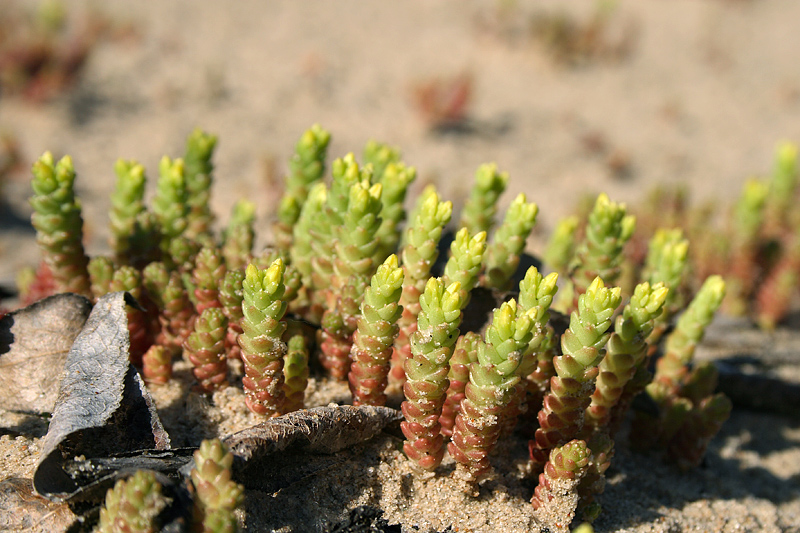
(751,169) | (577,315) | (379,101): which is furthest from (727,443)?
(379,101)

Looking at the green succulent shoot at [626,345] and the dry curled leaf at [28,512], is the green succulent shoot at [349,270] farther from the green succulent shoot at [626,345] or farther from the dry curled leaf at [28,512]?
the dry curled leaf at [28,512]

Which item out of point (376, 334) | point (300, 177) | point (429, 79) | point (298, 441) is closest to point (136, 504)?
point (298, 441)

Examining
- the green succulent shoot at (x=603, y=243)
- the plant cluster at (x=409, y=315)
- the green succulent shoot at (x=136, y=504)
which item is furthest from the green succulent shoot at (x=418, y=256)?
the green succulent shoot at (x=136, y=504)

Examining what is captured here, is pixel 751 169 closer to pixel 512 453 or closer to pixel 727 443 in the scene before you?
pixel 727 443

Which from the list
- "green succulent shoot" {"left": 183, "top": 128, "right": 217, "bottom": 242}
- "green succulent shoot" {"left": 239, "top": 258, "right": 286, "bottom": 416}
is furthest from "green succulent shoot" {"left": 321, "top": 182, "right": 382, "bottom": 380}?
"green succulent shoot" {"left": 183, "top": 128, "right": 217, "bottom": 242}

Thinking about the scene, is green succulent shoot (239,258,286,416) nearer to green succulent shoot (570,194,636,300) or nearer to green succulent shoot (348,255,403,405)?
green succulent shoot (348,255,403,405)

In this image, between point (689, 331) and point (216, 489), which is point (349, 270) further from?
point (689, 331)
